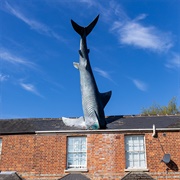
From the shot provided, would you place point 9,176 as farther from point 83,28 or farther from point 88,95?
point 83,28

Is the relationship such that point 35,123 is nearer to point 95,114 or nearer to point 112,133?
point 95,114

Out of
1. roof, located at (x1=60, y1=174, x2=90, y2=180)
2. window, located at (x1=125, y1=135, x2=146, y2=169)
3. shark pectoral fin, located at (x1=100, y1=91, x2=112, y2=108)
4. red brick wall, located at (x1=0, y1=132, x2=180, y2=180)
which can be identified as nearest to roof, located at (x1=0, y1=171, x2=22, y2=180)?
red brick wall, located at (x1=0, y1=132, x2=180, y2=180)

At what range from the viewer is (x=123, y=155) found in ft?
49.1

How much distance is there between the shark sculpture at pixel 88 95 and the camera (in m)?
16.5

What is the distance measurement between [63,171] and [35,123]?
4133 millimetres

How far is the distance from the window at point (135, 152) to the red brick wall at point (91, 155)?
0.26 metres

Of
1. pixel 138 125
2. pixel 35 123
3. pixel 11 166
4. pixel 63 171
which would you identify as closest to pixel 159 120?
pixel 138 125

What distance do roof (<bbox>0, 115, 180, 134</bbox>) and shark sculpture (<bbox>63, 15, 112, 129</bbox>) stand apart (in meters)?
0.67

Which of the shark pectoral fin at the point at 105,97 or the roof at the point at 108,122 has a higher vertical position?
the shark pectoral fin at the point at 105,97

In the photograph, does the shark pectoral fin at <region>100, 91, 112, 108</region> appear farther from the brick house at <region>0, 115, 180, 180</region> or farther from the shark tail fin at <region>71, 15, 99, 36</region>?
the shark tail fin at <region>71, 15, 99, 36</region>

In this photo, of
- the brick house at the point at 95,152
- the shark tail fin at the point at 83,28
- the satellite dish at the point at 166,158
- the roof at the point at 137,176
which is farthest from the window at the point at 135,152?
the shark tail fin at the point at 83,28

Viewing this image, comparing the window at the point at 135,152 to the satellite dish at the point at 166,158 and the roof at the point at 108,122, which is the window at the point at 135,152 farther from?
the satellite dish at the point at 166,158

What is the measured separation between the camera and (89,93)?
17.4 m

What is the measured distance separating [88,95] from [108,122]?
6.82 feet
